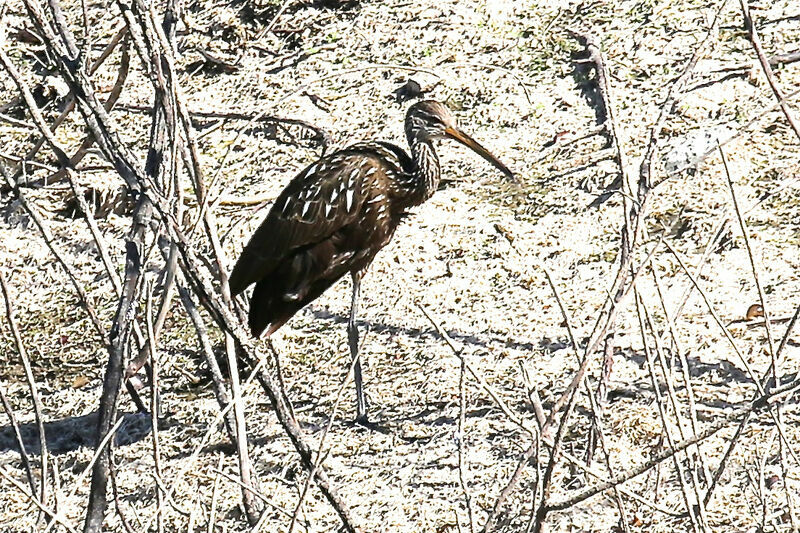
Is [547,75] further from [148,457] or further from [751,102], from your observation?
[148,457]

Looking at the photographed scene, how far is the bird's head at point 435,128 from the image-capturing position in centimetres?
534

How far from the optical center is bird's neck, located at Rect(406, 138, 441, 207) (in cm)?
517

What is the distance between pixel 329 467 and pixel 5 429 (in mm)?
1224

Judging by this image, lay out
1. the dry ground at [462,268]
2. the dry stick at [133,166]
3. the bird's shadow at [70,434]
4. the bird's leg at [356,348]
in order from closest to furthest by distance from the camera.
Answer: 1. the dry stick at [133,166]
2. the dry ground at [462,268]
3. the bird's leg at [356,348]
4. the bird's shadow at [70,434]

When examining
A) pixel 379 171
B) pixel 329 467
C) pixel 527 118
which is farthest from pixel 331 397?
pixel 527 118

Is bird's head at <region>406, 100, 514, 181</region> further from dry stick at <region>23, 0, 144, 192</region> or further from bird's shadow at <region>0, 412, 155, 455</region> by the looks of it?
dry stick at <region>23, 0, 144, 192</region>

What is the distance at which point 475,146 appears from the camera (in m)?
5.38

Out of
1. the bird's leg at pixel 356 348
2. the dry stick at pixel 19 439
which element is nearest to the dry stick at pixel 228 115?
the bird's leg at pixel 356 348

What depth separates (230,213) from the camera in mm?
5805

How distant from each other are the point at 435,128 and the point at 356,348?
1.11 m

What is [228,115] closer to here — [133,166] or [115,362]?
[115,362]

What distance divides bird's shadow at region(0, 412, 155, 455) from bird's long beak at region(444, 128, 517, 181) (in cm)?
168

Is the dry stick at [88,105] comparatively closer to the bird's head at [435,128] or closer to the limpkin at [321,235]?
the limpkin at [321,235]

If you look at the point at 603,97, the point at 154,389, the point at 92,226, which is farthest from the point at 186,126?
the point at 603,97
